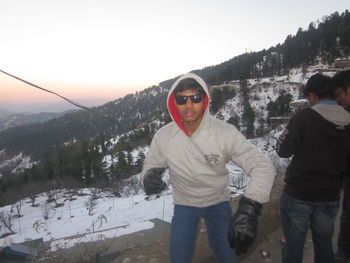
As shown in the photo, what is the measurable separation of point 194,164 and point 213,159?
15cm

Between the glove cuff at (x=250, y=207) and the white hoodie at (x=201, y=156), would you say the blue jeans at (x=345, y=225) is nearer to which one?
the white hoodie at (x=201, y=156)

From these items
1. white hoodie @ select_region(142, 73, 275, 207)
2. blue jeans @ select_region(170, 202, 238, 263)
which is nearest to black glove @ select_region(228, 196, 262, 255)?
white hoodie @ select_region(142, 73, 275, 207)

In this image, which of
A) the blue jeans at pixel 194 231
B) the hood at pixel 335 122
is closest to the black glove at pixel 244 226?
the blue jeans at pixel 194 231

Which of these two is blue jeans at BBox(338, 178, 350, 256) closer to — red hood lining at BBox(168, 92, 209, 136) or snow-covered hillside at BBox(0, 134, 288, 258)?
red hood lining at BBox(168, 92, 209, 136)

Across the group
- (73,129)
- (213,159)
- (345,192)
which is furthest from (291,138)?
(73,129)

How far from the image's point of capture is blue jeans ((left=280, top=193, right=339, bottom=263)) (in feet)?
7.41

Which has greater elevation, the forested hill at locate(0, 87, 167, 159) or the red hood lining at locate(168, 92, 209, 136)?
the red hood lining at locate(168, 92, 209, 136)

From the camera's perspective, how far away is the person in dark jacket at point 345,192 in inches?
104

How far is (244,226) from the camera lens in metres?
1.66

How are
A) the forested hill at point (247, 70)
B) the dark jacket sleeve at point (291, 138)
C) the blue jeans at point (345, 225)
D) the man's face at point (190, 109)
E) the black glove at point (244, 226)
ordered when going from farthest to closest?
the forested hill at point (247, 70) < the blue jeans at point (345, 225) < the dark jacket sleeve at point (291, 138) < the man's face at point (190, 109) < the black glove at point (244, 226)

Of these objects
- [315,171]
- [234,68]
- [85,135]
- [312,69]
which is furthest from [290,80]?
[85,135]

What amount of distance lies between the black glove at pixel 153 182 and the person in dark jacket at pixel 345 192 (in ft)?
6.39

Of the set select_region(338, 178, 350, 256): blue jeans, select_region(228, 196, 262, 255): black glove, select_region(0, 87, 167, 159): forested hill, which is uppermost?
select_region(228, 196, 262, 255): black glove

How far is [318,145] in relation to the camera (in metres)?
2.13
